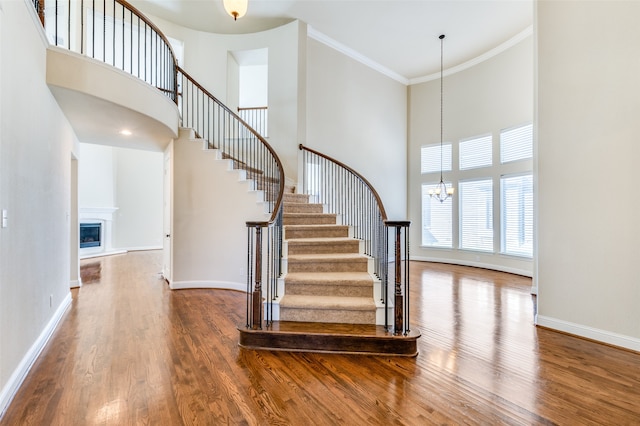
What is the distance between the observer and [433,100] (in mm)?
7824

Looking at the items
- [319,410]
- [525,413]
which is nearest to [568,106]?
[525,413]

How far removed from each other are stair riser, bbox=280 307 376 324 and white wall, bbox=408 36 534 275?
4719mm

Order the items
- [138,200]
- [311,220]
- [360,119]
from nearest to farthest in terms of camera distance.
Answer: [311,220], [360,119], [138,200]

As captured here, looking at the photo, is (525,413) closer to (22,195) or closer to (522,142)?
(22,195)

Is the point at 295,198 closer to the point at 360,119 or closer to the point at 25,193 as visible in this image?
the point at 360,119

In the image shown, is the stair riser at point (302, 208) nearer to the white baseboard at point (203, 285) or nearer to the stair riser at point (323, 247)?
the stair riser at point (323, 247)

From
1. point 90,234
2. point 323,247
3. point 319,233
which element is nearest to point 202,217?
point 319,233

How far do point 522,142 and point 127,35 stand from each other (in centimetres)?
834

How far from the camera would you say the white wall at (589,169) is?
281 cm

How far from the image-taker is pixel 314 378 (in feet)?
7.50

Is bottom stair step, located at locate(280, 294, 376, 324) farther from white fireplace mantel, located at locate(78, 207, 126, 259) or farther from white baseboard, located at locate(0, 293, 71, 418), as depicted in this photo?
white fireplace mantel, located at locate(78, 207, 126, 259)

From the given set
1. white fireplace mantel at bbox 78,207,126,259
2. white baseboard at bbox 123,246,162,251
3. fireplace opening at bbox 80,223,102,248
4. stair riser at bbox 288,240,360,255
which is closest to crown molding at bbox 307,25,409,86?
stair riser at bbox 288,240,360,255

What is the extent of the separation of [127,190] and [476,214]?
10401 mm

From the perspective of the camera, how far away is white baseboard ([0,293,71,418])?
6.46ft
